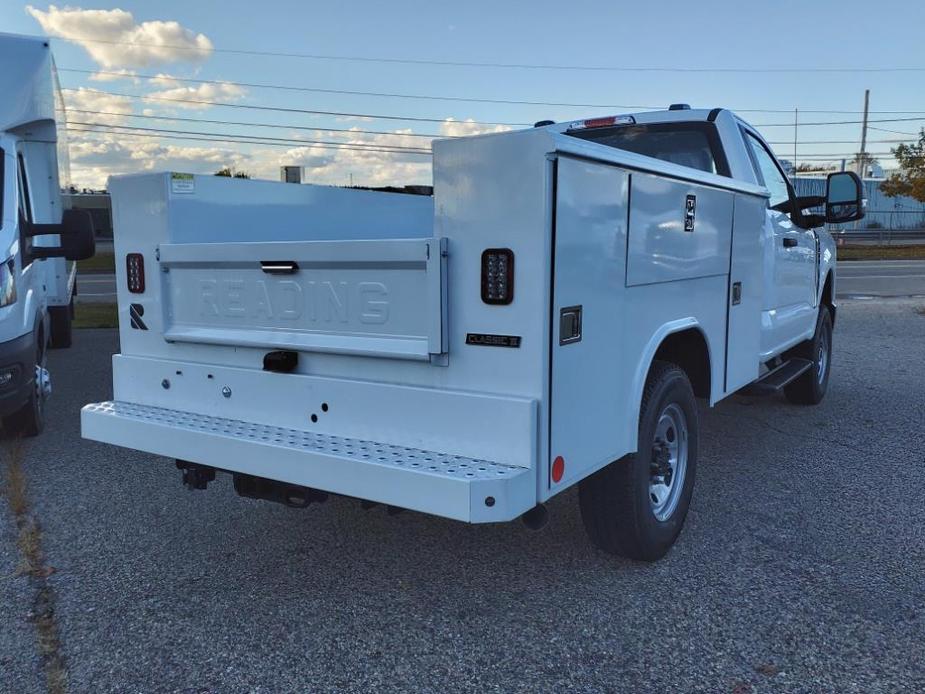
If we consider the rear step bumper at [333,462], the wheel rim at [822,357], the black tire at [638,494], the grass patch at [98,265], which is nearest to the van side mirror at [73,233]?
the rear step bumper at [333,462]

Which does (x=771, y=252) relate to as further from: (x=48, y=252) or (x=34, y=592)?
(x=48, y=252)

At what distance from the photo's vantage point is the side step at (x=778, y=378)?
541 centimetres

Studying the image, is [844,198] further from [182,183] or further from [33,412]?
[33,412]

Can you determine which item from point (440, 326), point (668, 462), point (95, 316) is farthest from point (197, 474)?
point (95, 316)

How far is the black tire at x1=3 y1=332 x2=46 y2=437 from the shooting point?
6030 millimetres

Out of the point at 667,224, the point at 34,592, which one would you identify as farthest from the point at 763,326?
the point at 34,592

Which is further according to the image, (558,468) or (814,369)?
(814,369)

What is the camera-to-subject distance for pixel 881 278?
22.9 meters

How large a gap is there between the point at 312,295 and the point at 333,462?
0.71 m

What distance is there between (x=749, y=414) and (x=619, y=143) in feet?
9.12

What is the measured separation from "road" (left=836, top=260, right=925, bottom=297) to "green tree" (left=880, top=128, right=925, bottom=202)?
5.12 m

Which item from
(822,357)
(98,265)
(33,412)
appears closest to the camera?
(33,412)

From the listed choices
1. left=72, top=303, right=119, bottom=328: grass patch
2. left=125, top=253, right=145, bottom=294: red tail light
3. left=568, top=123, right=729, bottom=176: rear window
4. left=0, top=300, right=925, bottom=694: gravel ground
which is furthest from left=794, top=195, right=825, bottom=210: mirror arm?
left=72, top=303, right=119, bottom=328: grass patch

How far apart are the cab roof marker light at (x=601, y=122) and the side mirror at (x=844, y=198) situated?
1.50 m
